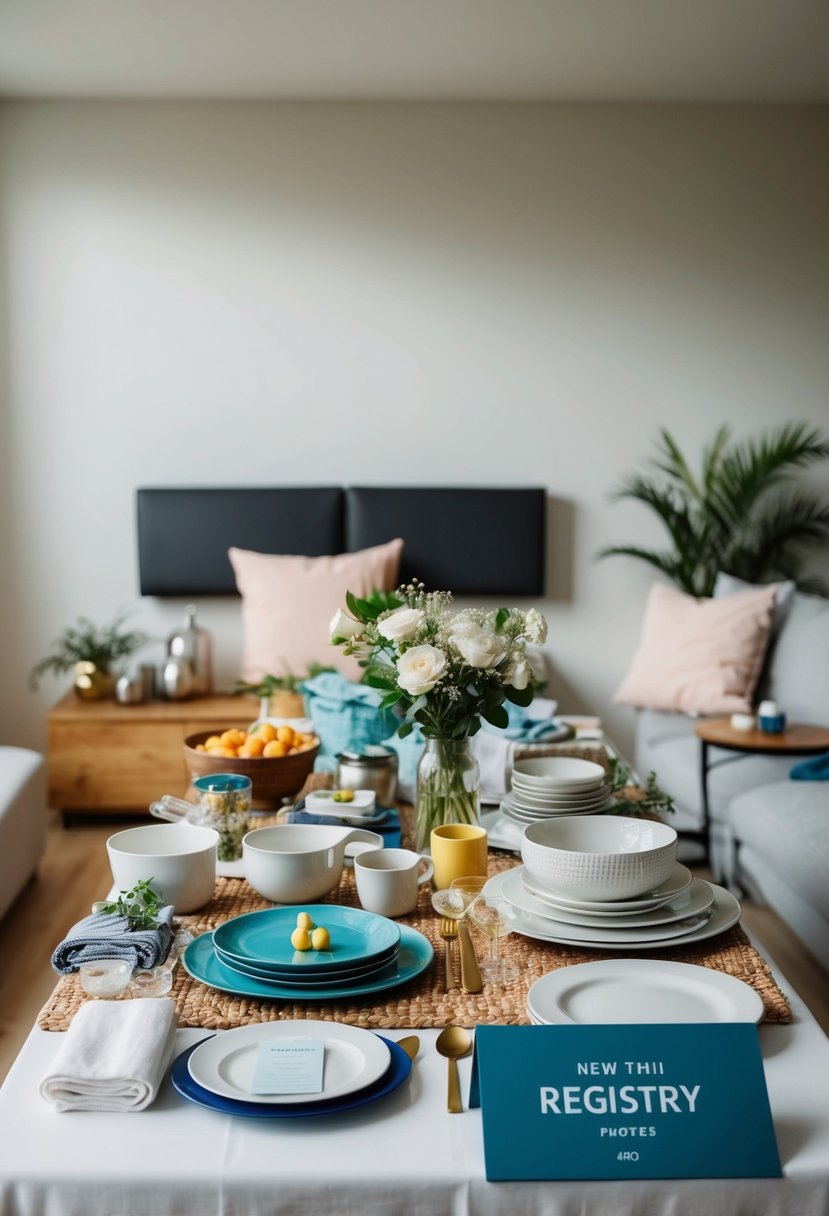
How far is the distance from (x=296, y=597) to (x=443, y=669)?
2.66 m

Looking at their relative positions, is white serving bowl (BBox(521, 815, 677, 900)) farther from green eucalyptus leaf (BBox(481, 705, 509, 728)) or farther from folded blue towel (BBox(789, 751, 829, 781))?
folded blue towel (BBox(789, 751, 829, 781))

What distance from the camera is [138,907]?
145 cm

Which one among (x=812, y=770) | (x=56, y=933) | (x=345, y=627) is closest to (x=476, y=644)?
(x=345, y=627)

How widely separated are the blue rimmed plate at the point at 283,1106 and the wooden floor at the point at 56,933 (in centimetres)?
153

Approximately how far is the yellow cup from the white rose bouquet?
148mm

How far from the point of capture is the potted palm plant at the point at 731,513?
445cm

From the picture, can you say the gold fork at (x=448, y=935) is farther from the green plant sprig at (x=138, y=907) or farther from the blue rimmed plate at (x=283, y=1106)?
the green plant sprig at (x=138, y=907)

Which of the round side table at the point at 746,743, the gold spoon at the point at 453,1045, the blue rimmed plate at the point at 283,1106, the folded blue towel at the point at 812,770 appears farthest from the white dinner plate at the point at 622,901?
the folded blue towel at the point at 812,770

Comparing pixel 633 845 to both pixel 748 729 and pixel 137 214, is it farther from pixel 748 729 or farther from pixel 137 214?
pixel 137 214

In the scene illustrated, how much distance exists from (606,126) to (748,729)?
98.5 inches

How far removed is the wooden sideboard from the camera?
13.4 feet

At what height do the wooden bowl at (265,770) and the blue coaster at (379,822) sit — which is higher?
the wooden bowl at (265,770)

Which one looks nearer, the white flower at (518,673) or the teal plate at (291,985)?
the teal plate at (291,985)

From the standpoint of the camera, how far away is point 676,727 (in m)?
3.96
